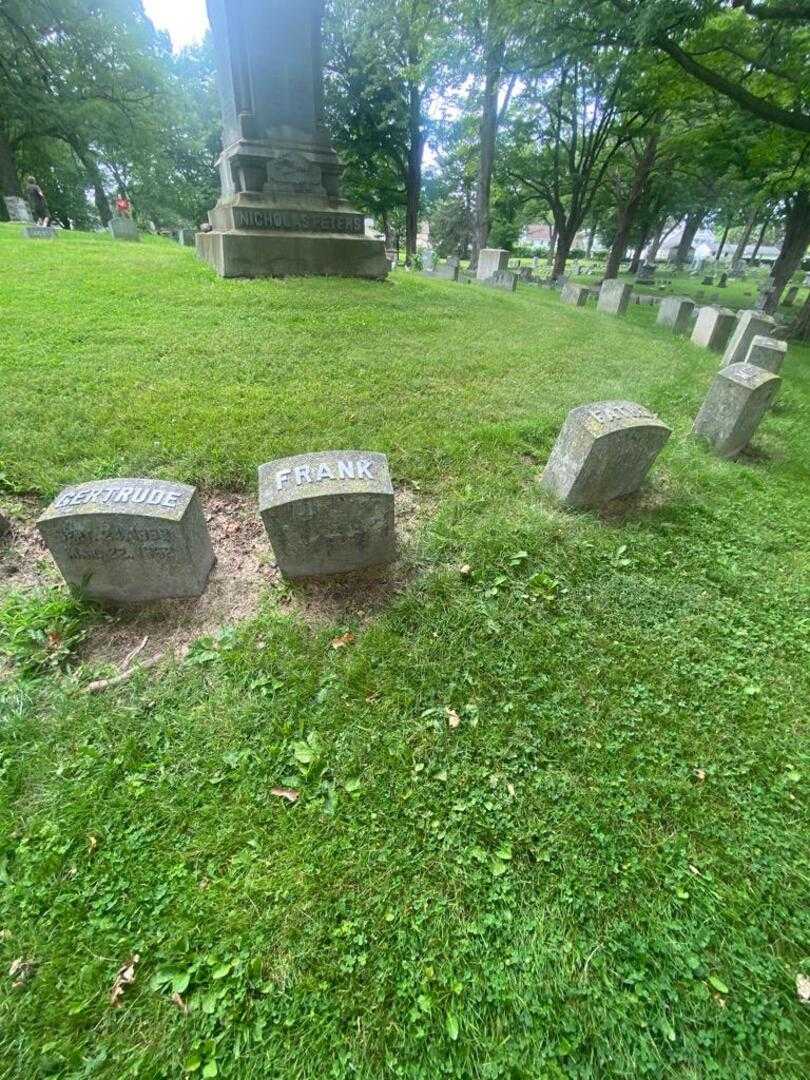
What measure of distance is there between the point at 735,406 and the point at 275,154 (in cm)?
903

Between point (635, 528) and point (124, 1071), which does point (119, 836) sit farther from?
point (635, 528)

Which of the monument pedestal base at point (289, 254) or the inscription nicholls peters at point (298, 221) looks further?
the inscription nicholls peters at point (298, 221)

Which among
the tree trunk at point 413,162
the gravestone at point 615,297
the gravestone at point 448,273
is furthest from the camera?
the tree trunk at point 413,162

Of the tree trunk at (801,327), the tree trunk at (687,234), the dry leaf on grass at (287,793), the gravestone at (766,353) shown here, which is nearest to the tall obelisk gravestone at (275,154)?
the gravestone at (766,353)

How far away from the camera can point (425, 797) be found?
2.00 m

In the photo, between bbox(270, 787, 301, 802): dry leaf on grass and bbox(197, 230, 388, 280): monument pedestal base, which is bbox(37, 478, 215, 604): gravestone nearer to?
bbox(270, 787, 301, 802): dry leaf on grass

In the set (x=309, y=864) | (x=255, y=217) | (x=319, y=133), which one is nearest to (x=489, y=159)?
(x=319, y=133)

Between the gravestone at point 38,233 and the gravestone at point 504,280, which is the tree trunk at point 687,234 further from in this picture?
the gravestone at point 38,233

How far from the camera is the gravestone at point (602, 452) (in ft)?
11.3

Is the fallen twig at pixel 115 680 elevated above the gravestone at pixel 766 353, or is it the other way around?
the gravestone at pixel 766 353

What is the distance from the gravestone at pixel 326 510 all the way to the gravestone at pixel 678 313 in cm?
1117

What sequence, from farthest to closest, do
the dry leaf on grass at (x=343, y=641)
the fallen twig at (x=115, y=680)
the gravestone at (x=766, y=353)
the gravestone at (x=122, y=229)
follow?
the gravestone at (x=122, y=229)
the gravestone at (x=766, y=353)
the dry leaf on grass at (x=343, y=641)
the fallen twig at (x=115, y=680)

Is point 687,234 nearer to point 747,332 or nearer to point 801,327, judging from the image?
point 801,327

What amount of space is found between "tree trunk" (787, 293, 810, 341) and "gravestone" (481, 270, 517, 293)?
7.83m
